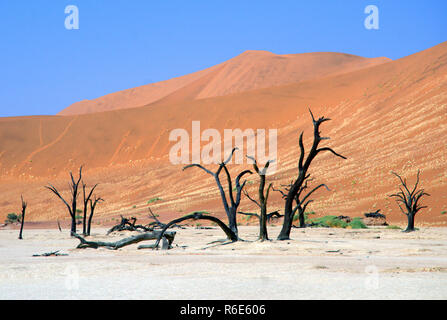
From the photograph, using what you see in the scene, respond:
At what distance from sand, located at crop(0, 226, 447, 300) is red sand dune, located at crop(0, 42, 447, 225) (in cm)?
2238

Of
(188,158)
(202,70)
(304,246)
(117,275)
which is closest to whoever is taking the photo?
(117,275)

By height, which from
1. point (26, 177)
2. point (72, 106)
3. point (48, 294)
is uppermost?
point (72, 106)

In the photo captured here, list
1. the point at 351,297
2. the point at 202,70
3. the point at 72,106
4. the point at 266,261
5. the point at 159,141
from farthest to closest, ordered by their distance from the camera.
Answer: the point at 72,106, the point at 202,70, the point at 159,141, the point at 266,261, the point at 351,297

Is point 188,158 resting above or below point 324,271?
above

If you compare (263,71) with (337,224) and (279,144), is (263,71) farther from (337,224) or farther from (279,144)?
(337,224)

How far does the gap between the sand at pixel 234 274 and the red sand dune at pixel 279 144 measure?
22.4m

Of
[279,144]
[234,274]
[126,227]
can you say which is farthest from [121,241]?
[279,144]

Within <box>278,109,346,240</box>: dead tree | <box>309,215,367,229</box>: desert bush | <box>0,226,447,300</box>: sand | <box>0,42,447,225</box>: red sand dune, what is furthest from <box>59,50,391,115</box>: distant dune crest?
<box>0,226,447,300</box>: sand

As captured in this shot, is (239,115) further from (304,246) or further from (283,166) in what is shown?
(304,246)

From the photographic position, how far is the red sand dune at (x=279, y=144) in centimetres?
4419

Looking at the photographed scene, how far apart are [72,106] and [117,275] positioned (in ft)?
552

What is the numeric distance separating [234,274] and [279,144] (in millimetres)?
53648

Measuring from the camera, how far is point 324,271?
1058 centimetres

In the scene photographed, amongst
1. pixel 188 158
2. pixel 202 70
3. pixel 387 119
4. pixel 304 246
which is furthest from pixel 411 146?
pixel 202 70
